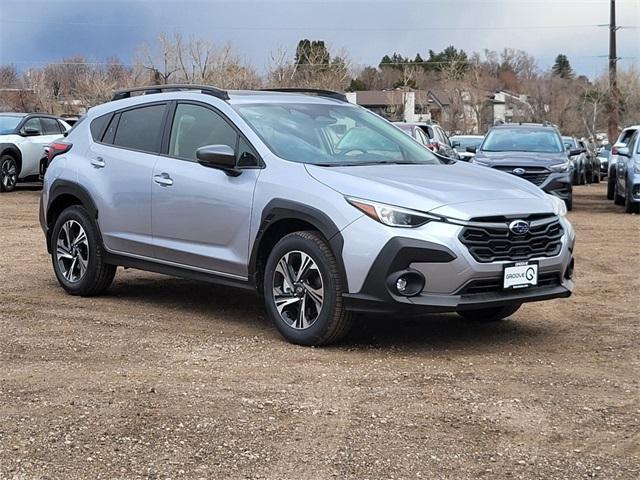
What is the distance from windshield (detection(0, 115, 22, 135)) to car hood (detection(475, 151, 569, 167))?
10.2m

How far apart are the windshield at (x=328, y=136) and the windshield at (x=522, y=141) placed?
9919 millimetres

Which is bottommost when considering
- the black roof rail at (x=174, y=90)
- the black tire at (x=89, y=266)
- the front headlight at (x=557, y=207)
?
the black tire at (x=89, y=266)

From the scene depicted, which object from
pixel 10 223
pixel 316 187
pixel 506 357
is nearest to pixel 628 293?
pixel 506 357

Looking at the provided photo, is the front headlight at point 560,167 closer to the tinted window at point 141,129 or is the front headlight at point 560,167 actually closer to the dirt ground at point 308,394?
the dirt ground at point 308,394

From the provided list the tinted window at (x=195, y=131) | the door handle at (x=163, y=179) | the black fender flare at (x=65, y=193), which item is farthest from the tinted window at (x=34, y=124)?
the door handle at (x=163, y=179)

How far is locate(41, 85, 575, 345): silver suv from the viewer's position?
5.71 m

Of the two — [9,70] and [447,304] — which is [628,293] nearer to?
[447,304]

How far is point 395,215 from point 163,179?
2.18 meters

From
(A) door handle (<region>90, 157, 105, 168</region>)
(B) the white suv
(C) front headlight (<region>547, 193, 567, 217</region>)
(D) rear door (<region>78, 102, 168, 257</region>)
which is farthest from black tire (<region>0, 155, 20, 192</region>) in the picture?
(C) front headlight (<region>547, 193, 567, 217</region>)

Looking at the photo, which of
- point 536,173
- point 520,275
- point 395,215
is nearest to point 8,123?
point 536,173

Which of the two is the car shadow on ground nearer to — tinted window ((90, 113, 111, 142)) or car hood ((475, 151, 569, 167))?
tinted window ((90, 113, 111, 142))

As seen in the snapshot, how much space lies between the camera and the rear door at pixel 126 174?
733 cm

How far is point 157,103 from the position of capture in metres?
7.59

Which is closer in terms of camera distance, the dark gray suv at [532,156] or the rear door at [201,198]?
the rear door at [201,198]
